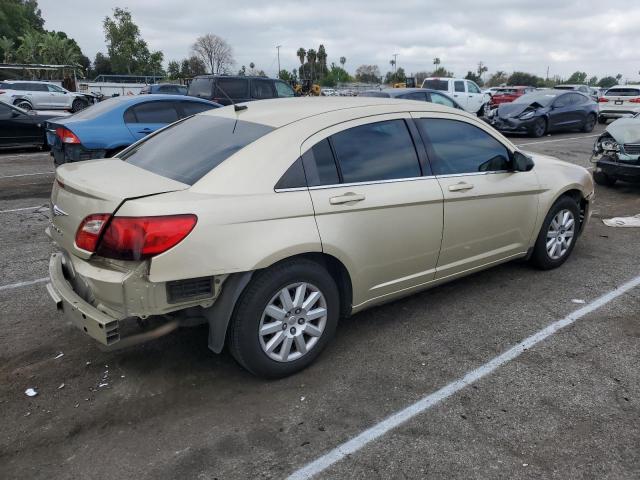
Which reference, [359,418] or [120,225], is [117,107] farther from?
[359,418]

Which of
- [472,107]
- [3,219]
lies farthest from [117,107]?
[472,107]

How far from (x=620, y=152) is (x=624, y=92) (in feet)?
52.8

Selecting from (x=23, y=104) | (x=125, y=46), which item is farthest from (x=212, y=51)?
(x=23, y=104)

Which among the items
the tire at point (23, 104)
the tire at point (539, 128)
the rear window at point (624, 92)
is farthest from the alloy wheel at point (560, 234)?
the tire at point (23, 104)

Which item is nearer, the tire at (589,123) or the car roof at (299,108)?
the car roof at (299,108)

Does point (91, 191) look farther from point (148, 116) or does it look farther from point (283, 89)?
point (283, 89)

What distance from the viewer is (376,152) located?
355 centimetres

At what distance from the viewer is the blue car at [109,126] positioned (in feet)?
25.3

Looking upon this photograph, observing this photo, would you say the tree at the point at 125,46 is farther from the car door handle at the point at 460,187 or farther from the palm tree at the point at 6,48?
the car door handle at the point at 460,187

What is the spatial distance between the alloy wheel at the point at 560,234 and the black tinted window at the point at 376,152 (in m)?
1.95

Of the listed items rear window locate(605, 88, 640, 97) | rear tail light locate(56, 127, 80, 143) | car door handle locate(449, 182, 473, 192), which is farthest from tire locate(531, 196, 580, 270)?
rear window locate(605, 88, 640, 97)

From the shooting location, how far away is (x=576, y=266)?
5230mm

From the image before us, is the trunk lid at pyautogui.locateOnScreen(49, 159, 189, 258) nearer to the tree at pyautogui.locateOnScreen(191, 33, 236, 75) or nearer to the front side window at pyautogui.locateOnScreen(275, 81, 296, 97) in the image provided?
the front side window at pyautogui.locateOnScreen(275, 81, 296, 97)

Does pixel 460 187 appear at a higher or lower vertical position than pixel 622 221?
higher
